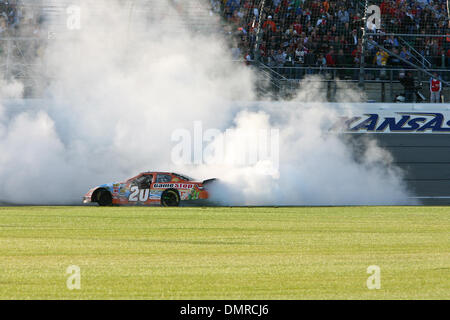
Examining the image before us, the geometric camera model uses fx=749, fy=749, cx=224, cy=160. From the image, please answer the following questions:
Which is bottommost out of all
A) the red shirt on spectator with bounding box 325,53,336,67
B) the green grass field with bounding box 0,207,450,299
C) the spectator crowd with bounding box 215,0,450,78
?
the green grass field with bounding box 0,207,450,299

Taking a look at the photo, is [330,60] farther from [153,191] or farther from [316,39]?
[153,191]

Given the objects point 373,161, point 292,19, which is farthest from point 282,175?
point 292,19

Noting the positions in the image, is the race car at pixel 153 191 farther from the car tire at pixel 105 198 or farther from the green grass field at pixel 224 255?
the green grass field at pixel 224 255

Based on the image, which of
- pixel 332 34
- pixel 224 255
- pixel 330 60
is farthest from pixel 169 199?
pixel 224 255

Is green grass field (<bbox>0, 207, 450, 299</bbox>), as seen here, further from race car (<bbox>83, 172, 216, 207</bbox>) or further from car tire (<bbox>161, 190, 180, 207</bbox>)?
car tire (<bbox>161, 190, 180, 207</bbox>)

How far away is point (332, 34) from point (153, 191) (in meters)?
7.06

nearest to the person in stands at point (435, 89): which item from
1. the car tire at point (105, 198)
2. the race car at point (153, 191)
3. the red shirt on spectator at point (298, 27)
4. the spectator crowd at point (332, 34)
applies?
the spectator crowd at point (332, 34)

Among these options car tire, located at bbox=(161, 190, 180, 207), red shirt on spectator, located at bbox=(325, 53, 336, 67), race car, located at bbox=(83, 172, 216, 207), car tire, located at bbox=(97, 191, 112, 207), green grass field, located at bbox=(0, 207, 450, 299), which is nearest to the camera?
green grass field, located at bbox=(0, 207, 450, 299)

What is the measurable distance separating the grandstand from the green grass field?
22.2 feet

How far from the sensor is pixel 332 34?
68.4 ft

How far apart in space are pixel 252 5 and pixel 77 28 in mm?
5050

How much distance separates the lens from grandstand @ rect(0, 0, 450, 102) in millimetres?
20516

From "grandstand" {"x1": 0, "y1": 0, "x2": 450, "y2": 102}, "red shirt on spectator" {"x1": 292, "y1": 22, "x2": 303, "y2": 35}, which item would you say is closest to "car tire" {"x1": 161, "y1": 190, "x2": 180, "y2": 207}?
"grandstand" {"x1": 0, "y1": 0, "x2": 450, "y2": 102}
